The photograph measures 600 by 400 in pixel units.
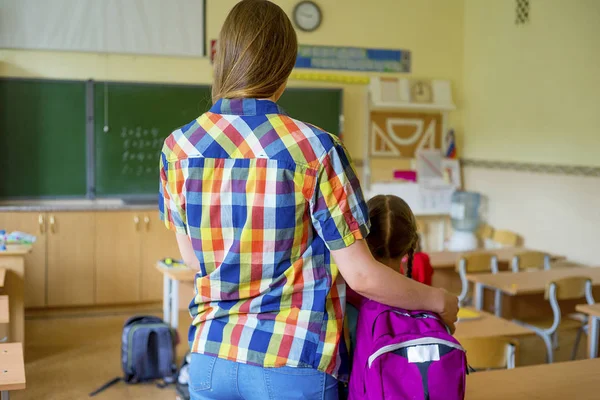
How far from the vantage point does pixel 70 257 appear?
5.72 m

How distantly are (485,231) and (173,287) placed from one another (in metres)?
3.36

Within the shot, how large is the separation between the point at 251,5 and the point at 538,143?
17.0ft

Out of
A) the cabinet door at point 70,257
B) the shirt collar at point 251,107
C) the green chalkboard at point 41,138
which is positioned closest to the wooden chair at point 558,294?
the shirt collar at point 251,107

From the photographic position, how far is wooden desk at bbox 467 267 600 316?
12.5 feet

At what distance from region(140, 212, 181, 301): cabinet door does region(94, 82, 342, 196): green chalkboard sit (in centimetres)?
38

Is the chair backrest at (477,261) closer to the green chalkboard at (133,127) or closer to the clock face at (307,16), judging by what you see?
the green chalkboard at (133,127)

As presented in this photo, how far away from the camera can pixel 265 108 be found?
115cm

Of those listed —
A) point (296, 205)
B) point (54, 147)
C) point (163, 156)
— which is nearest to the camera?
point (296, 205)

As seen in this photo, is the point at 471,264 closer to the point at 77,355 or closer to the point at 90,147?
the point at 77,355

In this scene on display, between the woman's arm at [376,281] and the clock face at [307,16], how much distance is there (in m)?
5.54

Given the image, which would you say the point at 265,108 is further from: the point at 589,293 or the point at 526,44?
the point at 526,44

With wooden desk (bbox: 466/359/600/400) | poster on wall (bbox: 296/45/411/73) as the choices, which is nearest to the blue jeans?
wooden desk (bbox: 466/359/600/400)

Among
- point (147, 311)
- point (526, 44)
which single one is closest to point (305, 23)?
point (526, 44)

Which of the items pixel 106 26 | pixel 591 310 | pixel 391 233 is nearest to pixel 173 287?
pixel 591 310
